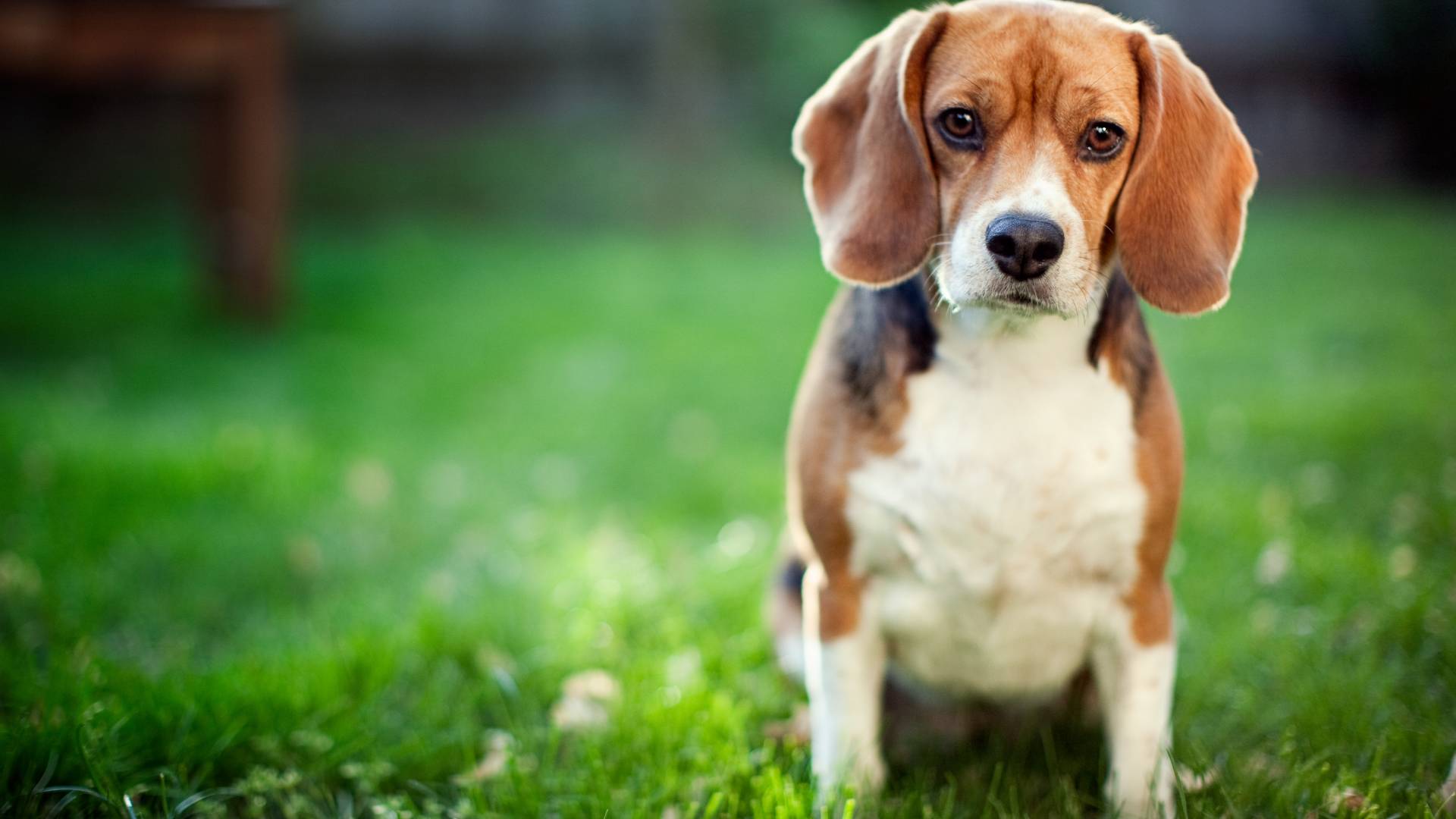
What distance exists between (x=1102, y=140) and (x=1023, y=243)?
0.98 ft

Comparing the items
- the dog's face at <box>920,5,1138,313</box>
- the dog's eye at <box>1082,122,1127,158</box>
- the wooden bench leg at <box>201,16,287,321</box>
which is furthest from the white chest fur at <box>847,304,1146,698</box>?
the wooden bench leg at <box>201,16,287,321</box>

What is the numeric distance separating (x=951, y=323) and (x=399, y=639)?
1738 millimetres

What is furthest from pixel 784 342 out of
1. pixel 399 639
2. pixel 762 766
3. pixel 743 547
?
pixel 762 766

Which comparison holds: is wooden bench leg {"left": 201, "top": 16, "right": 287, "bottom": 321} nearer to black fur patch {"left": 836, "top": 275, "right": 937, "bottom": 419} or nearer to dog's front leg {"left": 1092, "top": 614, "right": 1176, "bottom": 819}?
black fur patch {"left": 836, "top": 275, "right": 937, "bottom": 419}

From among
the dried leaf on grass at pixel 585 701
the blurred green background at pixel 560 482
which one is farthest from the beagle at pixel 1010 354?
the dried leaf on grass at pixel 585 701

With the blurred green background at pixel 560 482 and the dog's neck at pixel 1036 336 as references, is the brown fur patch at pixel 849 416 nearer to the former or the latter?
the dog's neck at pixel 1036 336

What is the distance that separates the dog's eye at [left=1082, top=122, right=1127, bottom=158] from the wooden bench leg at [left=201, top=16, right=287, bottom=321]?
5985mm

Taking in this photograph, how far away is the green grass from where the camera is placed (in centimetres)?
247

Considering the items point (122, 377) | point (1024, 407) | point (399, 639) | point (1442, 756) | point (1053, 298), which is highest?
point (1053, 298)

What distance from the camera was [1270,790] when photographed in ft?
7.54

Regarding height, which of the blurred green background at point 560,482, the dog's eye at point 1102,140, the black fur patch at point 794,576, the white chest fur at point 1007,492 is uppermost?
the dog's eye at point 1102,140

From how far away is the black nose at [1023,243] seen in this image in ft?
6.55

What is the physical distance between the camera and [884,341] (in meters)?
2.32

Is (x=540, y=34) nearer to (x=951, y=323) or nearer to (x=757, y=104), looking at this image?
(x=757, y=104)
